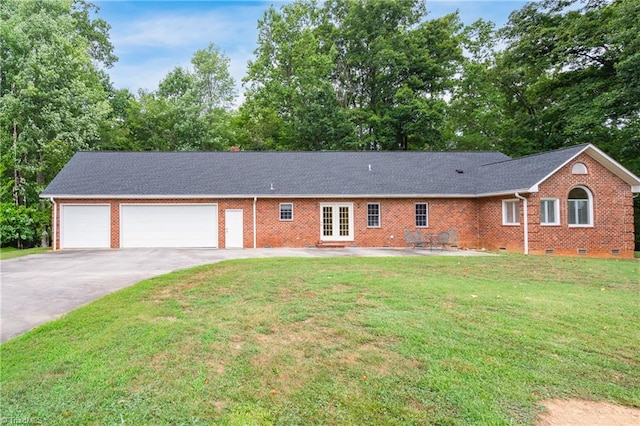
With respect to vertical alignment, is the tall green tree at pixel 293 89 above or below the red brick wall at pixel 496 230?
above

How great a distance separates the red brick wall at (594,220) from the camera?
1516cm

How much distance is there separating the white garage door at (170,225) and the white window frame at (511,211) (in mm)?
13950

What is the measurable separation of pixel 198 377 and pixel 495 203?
16.7m

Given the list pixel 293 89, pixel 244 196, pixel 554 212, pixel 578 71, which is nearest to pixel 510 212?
pixel 554 212

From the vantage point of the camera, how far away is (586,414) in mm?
2977

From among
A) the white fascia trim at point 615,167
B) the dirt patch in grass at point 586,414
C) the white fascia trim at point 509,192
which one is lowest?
the dirt patch in grass at point 586,414

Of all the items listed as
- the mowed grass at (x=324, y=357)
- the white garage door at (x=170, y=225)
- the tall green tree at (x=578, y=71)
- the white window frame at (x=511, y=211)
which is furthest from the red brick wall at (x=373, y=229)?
the mowed grass at (x=324, y=357)

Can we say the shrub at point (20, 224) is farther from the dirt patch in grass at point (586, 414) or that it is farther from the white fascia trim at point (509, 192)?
the dirt patch in grass at point (586, 414)

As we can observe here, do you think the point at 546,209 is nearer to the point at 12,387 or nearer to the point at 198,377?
the point at 198,377

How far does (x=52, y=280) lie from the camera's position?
28.6 feet

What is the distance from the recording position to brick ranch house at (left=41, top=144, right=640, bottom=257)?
15.6 meters

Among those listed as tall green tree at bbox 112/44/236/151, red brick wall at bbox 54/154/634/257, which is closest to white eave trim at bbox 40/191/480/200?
red brick wall at bbox 54/154/634/257

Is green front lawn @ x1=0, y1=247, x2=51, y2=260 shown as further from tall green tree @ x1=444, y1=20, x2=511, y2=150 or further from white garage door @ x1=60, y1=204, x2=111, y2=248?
tall green tree @ x1=444, y1=20, x2=511, y2=150

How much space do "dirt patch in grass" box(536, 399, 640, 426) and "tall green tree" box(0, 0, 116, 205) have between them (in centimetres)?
2632
